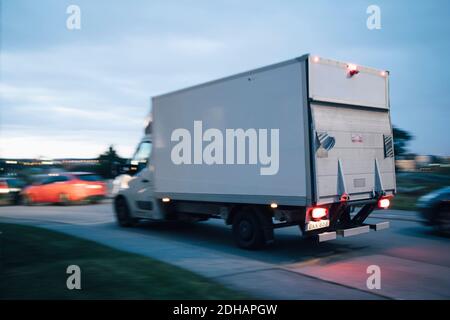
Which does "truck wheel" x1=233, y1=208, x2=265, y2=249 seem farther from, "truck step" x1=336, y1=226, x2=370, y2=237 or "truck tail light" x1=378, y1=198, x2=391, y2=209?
"truck tail light" x1=378, y1=198, x2=391, y2=209

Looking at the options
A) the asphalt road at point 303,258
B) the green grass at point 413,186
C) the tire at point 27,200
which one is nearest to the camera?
the asphalt road at point 303,258

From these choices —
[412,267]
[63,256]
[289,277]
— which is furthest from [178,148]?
[412,267]

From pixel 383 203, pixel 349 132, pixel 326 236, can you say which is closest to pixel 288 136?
pixel 349 132

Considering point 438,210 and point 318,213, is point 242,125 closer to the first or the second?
point 318,213

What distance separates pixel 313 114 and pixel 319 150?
60 centimetres

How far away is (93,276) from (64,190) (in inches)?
554

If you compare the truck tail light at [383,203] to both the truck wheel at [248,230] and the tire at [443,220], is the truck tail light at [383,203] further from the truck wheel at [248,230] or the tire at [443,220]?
the truck wheel at [248,230]

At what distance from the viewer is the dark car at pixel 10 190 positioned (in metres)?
20.6

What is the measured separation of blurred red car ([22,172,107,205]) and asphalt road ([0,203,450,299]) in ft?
23.4

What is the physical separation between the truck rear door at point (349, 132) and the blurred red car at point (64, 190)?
14.2m

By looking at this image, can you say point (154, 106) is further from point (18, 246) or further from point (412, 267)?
point (412, 267)

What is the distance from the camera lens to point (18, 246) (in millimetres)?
8070

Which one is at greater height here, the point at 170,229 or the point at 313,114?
the point at 313,114

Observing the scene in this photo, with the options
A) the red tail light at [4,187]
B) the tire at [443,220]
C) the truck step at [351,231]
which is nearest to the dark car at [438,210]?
the tire at [443,220]
